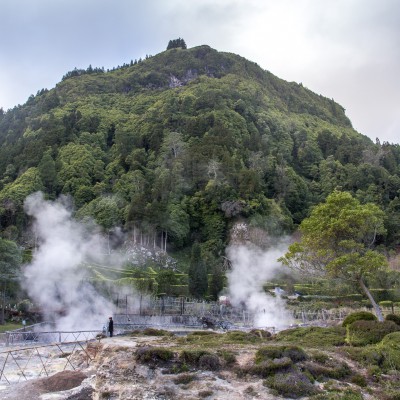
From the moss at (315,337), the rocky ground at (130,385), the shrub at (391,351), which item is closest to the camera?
the rocky ground at (130,385)

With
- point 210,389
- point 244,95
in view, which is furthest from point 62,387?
point 244,95

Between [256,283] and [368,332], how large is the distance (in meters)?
30.3

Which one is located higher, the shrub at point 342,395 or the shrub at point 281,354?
the shrub at point 281,354

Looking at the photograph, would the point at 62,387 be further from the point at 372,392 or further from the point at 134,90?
the point at 134,90

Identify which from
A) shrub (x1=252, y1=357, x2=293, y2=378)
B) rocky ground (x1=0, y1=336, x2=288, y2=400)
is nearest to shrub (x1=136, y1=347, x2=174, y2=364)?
rocky ground (x1=0, y1=336, x2=288, y2=400)

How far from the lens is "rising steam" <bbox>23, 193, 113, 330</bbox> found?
3622cm

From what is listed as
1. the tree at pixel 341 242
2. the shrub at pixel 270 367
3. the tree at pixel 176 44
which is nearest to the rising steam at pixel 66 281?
the tree at pixel 341 242

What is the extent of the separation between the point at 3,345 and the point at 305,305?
27.4 m

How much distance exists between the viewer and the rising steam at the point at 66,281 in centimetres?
3622

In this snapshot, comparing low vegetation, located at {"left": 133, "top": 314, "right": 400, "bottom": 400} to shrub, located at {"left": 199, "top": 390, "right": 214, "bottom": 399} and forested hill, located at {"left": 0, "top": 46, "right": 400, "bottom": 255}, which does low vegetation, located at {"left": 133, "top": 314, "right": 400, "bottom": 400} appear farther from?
forested hill, located at {"left": 0, "top": 46, "right": 400, "bottom": 255}

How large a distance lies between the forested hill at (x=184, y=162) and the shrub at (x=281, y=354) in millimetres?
47391

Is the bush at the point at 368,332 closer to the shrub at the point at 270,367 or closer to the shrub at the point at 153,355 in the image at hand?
the shrub at the point at 270,367

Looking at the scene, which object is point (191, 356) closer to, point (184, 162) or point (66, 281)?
point (66, 281)

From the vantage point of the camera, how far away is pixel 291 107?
141625 millimetres
